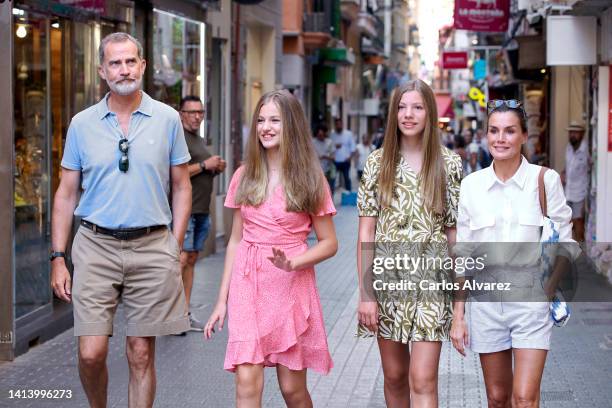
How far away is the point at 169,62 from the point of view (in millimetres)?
15492

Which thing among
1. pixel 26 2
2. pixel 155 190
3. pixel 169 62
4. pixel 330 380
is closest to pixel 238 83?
pixel 169 62

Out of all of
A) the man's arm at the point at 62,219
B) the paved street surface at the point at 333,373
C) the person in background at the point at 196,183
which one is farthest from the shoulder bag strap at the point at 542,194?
the person in background at the point at 196,183

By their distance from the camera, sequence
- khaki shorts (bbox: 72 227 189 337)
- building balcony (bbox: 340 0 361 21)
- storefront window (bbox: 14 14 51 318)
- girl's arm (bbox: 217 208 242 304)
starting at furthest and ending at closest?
building balcony (bbox: 340 0 361 21) < storefront window (bbox: 14 14 51 318) < khaki shorts (bbox: 72 227 189 337) < girl's arm (bbox: 217 208 242 304)

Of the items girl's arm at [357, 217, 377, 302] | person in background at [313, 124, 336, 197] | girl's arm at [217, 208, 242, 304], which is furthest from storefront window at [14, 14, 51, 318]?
person in background at [313, 124, 336, 197]

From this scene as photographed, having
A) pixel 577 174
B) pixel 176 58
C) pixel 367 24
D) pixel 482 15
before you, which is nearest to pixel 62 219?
pixel 176 58

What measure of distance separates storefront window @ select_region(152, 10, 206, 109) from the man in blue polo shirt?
8.19 meters

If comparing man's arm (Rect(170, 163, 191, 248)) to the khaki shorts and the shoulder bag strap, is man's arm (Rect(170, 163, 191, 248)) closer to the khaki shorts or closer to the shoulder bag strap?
the khaki shorts

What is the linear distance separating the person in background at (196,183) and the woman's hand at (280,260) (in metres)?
4.77

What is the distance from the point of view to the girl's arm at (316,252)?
228 inches

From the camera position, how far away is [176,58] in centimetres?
1580

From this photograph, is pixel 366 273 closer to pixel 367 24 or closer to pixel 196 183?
pixel 196 183

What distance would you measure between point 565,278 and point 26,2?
6017mm

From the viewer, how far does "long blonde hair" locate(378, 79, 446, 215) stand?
6.11 m

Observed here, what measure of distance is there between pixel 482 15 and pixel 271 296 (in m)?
23.2
